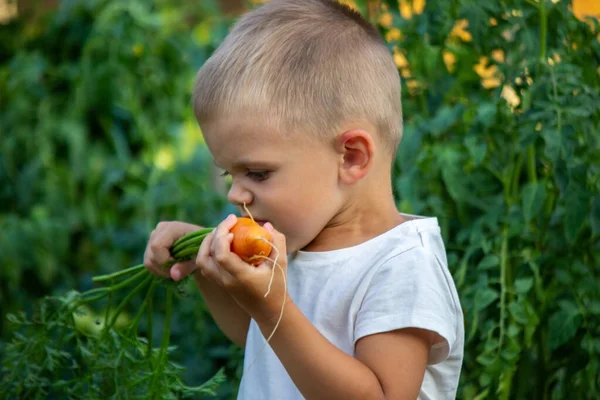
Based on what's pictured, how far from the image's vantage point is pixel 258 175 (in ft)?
5.28

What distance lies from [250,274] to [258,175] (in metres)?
0.24

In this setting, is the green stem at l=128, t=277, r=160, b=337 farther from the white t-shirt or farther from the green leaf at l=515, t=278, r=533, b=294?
the green leaf at l=515, t=278, r=533, b=294

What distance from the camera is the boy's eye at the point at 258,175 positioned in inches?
63.0

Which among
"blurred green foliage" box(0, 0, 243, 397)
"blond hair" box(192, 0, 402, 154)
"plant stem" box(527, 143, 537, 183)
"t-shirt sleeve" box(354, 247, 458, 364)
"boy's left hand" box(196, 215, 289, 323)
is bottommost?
"blurred green foliage" box(0, 0, 243, 397)

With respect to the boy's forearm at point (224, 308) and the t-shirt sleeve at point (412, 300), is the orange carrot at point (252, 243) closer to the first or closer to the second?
the t-shirt sleeve at point (412, 300)

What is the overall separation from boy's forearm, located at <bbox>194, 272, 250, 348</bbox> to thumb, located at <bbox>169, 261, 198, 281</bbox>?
15 cm

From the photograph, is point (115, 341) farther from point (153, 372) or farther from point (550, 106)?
point (550, 106)

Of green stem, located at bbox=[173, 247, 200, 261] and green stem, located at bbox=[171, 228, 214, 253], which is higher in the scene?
green stem, located at bbox=[171, 228, 214, 253]

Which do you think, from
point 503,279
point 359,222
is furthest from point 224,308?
point 503,279

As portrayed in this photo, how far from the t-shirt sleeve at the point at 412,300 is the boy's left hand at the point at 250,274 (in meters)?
0.18

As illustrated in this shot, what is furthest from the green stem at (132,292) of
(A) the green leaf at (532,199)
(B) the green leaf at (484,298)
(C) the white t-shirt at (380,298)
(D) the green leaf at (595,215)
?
(D) the green leaf at (595,215)

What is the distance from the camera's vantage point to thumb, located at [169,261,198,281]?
5.90 ft

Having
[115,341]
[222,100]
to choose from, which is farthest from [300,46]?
[115,341]

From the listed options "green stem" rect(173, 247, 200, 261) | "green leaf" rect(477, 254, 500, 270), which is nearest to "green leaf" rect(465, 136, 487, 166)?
"green leaf" rect(477, 254, 500, 270)
